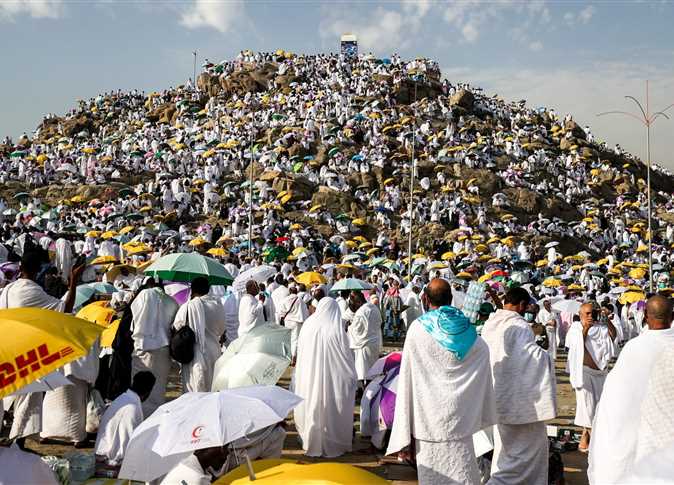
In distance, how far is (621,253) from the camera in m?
30.2

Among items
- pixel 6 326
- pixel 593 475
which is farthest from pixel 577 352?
pixel 6 326

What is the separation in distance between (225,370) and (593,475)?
278cm

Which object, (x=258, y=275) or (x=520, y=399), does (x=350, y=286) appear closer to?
(x=258, y=275)

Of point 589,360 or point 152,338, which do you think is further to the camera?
point 589,360

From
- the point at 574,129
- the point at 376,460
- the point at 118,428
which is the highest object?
the point at 574,129

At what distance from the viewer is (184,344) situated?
6.03m

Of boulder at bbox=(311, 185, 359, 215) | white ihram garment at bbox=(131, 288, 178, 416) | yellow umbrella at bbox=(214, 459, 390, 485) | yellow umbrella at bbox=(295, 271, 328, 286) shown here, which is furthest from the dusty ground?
boulder at bbox=(311, 185, 359, 215)

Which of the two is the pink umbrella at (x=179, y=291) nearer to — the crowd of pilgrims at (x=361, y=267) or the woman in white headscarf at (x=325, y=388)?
the crowd of pilgrims at (x=361, y=267)

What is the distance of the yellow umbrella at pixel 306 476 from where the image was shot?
8.13 feet

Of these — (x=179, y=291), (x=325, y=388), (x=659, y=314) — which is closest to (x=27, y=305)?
(x=325, y=388)

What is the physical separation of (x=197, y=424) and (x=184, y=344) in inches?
129

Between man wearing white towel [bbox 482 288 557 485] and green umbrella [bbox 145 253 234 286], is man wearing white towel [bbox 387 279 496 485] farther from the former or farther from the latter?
green umbrella [bbox 145 253 234 286]

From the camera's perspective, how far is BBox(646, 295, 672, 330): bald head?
355 centimetres

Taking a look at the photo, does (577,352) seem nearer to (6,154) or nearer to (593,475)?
(593,475)
